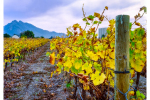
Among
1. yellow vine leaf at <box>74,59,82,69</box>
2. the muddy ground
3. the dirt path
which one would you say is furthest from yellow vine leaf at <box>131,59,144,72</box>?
the dirt path

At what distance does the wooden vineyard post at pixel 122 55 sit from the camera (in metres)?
1.00

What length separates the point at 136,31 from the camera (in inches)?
53.9

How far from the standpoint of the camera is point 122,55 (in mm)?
1007

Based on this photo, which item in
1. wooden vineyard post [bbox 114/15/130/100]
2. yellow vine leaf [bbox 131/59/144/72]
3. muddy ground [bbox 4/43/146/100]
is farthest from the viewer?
muddy ground [bbox 4/43/146/100]

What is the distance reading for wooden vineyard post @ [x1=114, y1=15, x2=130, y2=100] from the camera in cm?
100

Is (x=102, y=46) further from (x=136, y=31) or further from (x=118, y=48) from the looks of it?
(x=136, y=31)

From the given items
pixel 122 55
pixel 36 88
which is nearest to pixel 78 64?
pixel 122 55

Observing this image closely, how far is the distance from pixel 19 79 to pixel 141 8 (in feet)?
15.1

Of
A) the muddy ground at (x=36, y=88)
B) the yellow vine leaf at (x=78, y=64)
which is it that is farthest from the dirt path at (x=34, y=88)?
the yellow vine leaf at (x=78, y=64)

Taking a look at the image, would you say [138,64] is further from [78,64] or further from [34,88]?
[34,88]

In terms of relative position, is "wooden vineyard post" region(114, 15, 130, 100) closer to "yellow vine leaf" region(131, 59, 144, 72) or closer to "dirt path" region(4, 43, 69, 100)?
"yellow vine leaf" region(131, 59, 144, 72)

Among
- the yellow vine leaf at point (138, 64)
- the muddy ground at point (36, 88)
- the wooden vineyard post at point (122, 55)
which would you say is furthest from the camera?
the muddy ground at point (36, 88)

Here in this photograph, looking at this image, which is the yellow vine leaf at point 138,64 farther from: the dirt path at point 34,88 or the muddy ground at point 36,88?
the dirt path at point 34,88

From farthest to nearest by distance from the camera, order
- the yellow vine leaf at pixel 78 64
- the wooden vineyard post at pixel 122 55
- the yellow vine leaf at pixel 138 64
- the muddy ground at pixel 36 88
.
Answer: the muddy ground at pixel 36 88, the yellow vine leaf at pixel 78 64, the yellow vine leaf at pixel 138 64, the wooden vineyard post at pixel 122 55
